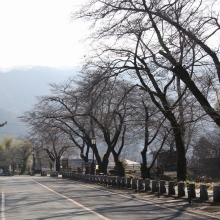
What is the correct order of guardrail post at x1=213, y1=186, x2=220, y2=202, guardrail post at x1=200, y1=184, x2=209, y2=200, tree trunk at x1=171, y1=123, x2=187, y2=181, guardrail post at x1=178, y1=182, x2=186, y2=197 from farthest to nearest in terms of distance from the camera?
tree trunk at x1=171, y1=123, x2=187, y2=181, guardrail post at x1=178, y1=182, x2=186, y2=197, guardrail post at x1=200, y1=184, x2=209, y2=200, guardrail post at x1=213, y1=186, x2=220, y2=202

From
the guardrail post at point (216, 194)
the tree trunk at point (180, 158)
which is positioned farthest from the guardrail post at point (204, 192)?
the tree trunk at point (180, 158)

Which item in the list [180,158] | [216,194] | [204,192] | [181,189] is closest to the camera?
[216,194]

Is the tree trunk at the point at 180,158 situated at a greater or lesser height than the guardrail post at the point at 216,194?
greater

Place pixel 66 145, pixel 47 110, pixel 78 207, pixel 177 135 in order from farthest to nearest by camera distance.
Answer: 1. pixel 66 145
2. pixel 47 110
3. pixel 177 135
4. pixel 78 207

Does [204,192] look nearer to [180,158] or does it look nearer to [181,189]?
[181,189]

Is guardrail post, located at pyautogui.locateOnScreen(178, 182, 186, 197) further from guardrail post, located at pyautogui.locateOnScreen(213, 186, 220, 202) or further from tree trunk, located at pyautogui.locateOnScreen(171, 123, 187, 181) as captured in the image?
tree trunk, located at pyautogui.locateOnScreen(171, 123, 187, 181)

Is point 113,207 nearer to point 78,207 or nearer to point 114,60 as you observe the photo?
point 78,207

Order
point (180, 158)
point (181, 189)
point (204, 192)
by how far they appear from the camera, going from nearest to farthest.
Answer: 1. point (204, 192)
2. point (181, 189)
3. point (180, 158)

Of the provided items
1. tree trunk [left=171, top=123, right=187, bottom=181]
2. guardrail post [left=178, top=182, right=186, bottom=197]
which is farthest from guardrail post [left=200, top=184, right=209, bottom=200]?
tree trunk [left=171, top=123, right=187, bottom=181]

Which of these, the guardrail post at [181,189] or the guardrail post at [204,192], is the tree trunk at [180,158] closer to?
the guardrail post at [181,189]

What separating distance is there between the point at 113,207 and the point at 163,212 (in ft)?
8.11

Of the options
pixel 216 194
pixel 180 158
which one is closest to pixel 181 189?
pixel 216 194

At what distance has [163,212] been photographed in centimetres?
1534

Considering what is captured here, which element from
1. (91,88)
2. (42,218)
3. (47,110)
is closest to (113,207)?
(42,218)
